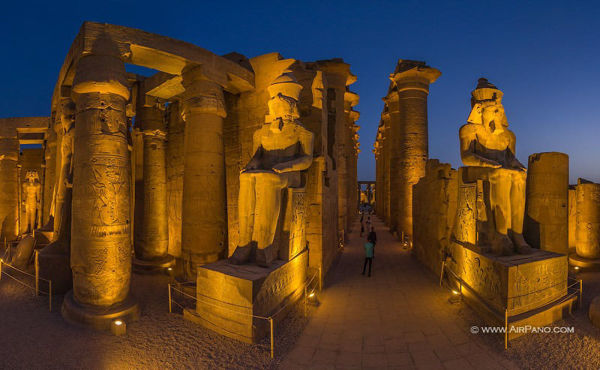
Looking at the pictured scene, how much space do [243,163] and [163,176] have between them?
11.0 ft

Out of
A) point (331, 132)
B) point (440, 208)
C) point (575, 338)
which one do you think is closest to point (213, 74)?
point (331, 132)

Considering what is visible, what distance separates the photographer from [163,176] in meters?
9.91

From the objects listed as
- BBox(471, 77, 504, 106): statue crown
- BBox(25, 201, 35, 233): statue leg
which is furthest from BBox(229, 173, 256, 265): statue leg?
BBox(25, 201, 35, 233): statue leg

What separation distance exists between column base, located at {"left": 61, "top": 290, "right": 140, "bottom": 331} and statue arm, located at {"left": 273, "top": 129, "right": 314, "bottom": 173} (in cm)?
370

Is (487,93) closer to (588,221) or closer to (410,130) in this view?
(588,221)

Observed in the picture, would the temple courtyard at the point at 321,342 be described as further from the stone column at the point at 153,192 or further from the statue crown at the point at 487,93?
the statue crown at the point at 487,93

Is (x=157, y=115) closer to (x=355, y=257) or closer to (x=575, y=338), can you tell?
(x=355, y=257)

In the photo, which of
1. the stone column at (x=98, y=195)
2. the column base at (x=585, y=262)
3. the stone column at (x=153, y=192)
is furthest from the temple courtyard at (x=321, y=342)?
the stone column at (x=153, y=192)

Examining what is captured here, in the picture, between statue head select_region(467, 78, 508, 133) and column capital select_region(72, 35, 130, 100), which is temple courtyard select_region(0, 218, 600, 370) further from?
column capital select_region(72, 35, 130, 100)

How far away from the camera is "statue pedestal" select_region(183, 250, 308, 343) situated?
4.45 meters

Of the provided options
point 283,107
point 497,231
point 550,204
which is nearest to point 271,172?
point 283,107

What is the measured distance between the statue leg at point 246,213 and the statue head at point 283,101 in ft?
3.79

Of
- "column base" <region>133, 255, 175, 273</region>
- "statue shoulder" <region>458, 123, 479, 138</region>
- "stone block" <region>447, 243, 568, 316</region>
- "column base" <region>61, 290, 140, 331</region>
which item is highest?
"statue shoulder" <region>458, 123, 479, 138</region>

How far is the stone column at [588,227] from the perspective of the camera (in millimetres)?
8461
